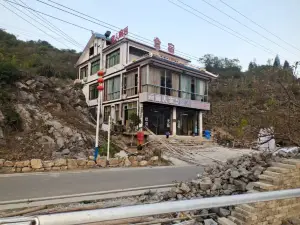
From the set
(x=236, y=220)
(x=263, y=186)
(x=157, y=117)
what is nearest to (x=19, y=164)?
(x=236, y=220)

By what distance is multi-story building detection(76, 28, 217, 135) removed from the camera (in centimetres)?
2130

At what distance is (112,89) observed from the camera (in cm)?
2598

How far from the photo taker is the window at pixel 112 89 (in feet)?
82.0

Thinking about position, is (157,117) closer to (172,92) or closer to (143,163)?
(172,92)

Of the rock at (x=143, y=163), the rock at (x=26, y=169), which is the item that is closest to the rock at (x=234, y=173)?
the rock at (x=143, y=163)

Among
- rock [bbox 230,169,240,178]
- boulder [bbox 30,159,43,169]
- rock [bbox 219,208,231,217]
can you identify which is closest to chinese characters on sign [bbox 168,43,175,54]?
boulder [bbox 30,159,43,169]

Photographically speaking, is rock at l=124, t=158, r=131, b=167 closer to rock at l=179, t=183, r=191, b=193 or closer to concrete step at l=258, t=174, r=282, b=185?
rock at l=179, t=183, r=191, b=193

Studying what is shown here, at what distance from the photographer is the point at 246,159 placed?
7.22 m

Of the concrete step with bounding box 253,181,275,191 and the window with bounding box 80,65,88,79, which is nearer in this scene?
the concrete step with bounding box 253,181,275,191

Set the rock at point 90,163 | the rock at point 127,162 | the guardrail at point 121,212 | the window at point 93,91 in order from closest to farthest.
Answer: the guardrail at point 121,212 → the rock at point 90,163 → the rock at point 127,162 → the window at point 93,91

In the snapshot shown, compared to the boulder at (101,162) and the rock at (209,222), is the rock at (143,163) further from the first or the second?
the rock at (209,222)

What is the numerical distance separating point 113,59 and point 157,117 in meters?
8.52

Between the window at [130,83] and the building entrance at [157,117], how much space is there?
2.08m

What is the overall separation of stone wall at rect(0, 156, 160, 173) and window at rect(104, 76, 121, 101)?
13.0 m
